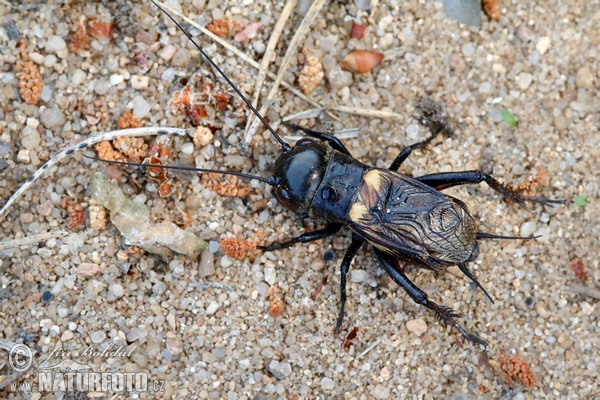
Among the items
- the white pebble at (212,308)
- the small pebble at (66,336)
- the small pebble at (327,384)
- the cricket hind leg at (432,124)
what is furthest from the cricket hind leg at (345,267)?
the small pebble at (66,336)

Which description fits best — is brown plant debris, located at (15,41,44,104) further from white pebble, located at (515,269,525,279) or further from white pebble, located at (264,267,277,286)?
white pebble, located at (515,269,525,279)

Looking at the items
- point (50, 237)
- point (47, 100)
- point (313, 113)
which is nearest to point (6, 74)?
point (47, 100)

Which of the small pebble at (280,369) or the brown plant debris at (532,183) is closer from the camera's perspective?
the small pebble at (280,369)

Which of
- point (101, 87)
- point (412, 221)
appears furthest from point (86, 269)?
point (412, 221)

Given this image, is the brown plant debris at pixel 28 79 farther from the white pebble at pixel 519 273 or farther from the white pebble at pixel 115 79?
the white pebble at pixel 519 273

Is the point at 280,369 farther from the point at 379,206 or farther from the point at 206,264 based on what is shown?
the point at 379,206

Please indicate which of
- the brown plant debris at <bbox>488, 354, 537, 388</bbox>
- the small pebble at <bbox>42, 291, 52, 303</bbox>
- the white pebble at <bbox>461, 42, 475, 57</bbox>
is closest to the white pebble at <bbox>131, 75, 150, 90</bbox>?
the small pebble at <bbox>42, 291, 52, 303</bbox>

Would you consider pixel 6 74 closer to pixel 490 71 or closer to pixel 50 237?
pixel 50 237

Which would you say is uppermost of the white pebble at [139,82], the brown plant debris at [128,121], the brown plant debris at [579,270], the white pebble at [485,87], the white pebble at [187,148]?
the white pebble at [485,87]
